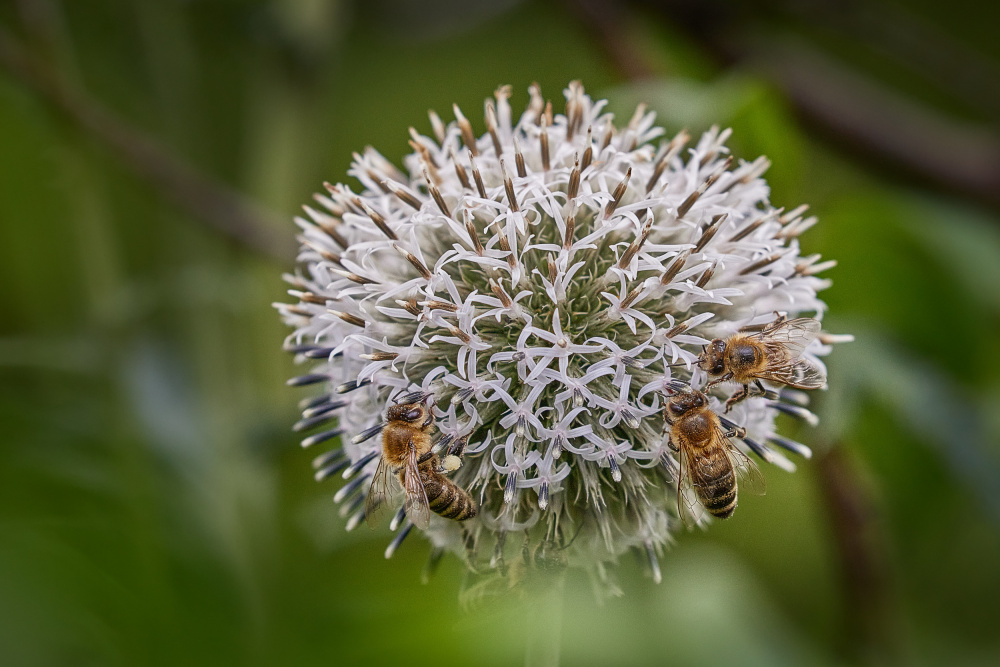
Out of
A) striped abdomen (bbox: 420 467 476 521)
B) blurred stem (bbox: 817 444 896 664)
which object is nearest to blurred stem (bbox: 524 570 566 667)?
striped abdomen (bbox: 420 467 476 521)

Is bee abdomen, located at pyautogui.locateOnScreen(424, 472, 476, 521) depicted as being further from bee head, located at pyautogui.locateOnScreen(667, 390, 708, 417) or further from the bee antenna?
bee head, located at pyautogui.locateOnScreen(667, 390, 708, 417)

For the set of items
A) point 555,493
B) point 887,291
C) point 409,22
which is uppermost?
point 409,22

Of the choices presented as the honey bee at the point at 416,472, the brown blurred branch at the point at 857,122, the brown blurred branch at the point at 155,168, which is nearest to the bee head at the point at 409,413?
the honey bee at the point at 416,472

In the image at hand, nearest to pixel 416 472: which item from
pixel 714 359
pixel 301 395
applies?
pixel 714 359

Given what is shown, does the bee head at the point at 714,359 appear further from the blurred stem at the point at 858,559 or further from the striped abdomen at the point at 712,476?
the blurred stem at the point at 858,559

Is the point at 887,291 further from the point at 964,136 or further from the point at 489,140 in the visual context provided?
the point at 489,140

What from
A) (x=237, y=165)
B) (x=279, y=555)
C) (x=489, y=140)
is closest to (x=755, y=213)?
(x=489, y=140)

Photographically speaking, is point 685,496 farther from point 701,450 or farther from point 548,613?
point 548,613
